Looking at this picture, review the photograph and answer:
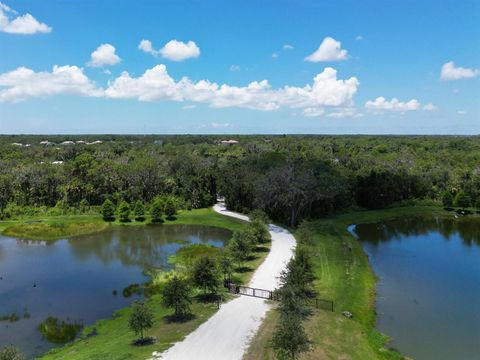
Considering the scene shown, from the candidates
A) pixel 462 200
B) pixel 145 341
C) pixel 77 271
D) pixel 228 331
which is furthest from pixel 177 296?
pixel 462 200

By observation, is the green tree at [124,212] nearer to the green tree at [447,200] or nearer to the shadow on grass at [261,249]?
the shadow on grass at [261,249]

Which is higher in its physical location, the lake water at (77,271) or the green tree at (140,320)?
the green tree at (140,320)

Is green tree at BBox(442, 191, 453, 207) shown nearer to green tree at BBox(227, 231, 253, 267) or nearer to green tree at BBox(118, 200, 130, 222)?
green tree at BBox(227, 231, 253, 267)

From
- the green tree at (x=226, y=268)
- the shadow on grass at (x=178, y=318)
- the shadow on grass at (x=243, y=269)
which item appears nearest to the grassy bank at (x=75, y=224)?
the shadow on grass at (x=243, y=269)

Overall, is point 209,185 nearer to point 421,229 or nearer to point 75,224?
point 75,224

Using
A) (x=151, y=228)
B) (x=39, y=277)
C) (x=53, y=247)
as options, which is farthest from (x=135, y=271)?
(x=151, y=228)

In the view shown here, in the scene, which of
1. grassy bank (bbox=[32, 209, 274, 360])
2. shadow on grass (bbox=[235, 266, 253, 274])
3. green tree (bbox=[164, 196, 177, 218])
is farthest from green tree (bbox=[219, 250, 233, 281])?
green tree (bbox=[164, 196, 177, 218])

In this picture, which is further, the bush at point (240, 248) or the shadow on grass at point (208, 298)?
the bush at point (240, 248)

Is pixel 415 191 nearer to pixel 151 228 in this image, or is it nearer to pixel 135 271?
pixel 151 228
